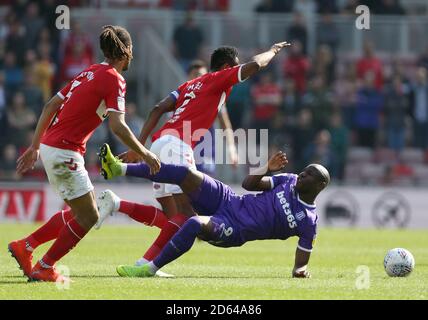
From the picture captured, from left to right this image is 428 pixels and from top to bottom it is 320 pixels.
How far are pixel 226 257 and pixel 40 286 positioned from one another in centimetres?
476

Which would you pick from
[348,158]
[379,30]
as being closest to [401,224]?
[348,158]

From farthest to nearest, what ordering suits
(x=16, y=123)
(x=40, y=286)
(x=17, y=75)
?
(x=17, y=75) < (x=16, y=123) < (x=40, y=286)

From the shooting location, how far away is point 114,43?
995 centimetres

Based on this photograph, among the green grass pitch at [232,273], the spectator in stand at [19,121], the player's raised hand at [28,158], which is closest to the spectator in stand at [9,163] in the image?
the spectator in stand at [19,121]

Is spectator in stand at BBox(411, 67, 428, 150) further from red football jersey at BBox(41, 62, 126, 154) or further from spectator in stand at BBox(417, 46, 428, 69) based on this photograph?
red football jersey at BBox(41, 62, 126, 154)

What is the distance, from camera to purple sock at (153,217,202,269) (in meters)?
9.98

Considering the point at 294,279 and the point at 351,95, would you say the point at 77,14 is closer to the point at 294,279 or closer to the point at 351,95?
the point at 351,95

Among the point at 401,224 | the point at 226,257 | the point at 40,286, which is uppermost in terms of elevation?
the point at 40,286

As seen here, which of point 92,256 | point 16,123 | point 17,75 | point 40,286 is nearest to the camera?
point 40,286

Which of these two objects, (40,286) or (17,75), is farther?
(17,75)

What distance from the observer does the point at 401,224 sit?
22.7 m

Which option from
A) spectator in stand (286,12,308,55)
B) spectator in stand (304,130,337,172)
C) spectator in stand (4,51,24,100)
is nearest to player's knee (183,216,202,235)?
spectator in stand (304,130,337,172)

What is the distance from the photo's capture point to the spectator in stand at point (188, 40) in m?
24.4

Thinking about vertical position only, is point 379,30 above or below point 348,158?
above
